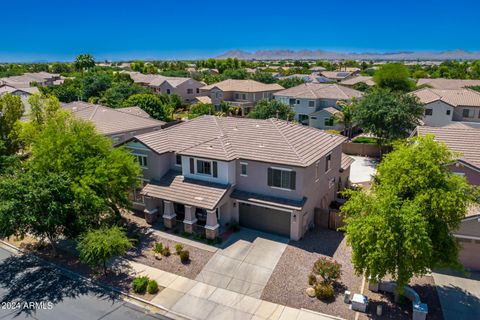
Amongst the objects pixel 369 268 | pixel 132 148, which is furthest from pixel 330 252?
pixel 132 148

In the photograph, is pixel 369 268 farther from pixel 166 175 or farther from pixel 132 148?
pixel 132 148

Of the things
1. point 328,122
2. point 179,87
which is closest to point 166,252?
point 328,122

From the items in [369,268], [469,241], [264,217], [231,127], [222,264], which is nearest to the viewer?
[369,268]

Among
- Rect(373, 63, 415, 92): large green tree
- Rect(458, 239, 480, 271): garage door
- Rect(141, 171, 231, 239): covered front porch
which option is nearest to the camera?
Rect(458, 239, 480, 271): garage door

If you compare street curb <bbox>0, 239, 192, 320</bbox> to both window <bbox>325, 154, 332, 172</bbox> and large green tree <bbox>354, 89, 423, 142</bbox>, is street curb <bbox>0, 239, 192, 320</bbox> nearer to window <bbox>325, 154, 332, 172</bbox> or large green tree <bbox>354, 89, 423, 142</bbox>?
window <bbox>325, 154, 332, 172</bbox>

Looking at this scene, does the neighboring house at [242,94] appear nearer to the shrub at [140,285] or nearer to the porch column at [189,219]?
the porch column at [189,219]

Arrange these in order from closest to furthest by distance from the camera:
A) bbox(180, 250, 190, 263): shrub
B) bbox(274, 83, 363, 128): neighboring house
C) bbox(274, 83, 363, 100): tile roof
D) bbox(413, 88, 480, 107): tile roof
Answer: bbox(180, 250, 190, 263): shrub, bbox(413, 88, 480, 107): tile roof, bbox(274, 83, 363, 128): neighboring house, bbox(274, 83, 363, 100): tile roof

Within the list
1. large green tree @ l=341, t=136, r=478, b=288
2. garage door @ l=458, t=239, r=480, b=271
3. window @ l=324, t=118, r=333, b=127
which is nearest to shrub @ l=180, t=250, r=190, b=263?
large green tree @ l=341, t=136, r=478, b=288
